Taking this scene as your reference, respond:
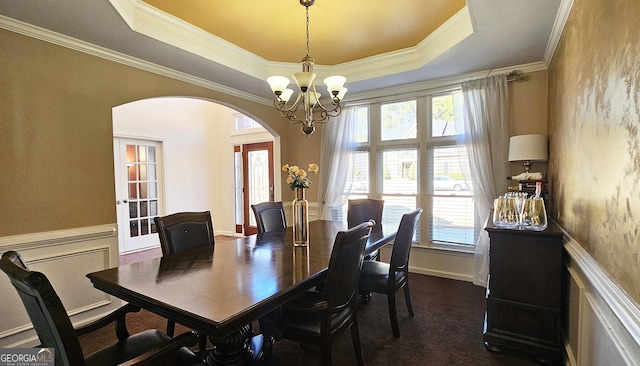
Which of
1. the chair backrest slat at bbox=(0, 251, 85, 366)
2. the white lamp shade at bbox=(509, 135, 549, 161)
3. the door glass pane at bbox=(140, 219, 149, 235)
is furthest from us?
Answer: the door glass pane at bbox=(140, 219, 149, 235)

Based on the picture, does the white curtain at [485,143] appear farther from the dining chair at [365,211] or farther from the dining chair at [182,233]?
the dining chair at [182,233]

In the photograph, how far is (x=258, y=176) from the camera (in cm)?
615

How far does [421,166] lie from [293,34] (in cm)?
234

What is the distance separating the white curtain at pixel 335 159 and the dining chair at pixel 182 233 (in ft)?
7.79

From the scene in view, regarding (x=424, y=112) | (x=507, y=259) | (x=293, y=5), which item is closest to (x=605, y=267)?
(x=507, y=259)

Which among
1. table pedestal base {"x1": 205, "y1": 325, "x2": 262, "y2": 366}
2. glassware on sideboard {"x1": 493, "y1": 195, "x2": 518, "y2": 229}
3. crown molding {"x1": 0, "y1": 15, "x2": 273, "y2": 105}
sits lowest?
table pedestal base {"x1": 205, "y1": 325, "x2": 262, "y2": 366}

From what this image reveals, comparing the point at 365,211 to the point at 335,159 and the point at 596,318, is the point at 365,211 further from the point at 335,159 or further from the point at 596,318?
the point at 596,318

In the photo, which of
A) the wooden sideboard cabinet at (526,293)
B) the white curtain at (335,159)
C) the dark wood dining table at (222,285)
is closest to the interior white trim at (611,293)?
the wooden sideboard cabinet at (526,293)

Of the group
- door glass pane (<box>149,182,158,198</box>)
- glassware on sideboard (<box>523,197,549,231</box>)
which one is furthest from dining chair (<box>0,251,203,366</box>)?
door glass pane (<box>149,182,158,198</box>)

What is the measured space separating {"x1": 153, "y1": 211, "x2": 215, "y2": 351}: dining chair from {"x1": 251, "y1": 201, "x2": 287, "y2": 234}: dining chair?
2.00ft

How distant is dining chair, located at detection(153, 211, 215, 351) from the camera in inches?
86.2

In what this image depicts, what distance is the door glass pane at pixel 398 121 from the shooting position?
410 centimetres

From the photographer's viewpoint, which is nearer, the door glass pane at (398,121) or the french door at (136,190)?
the door glass pane at (398,121)

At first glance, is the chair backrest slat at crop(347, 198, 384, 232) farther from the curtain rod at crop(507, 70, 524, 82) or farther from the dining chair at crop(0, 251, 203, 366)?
the dining chair at crop(0, 251, 203, 366)
